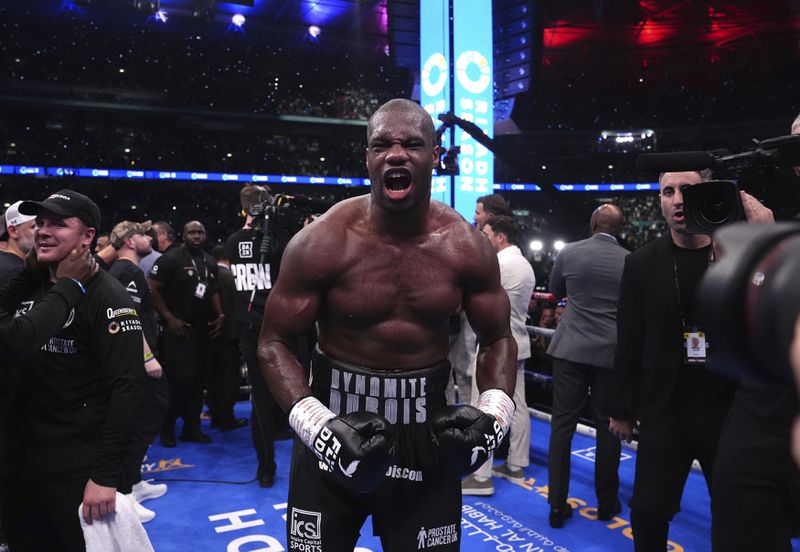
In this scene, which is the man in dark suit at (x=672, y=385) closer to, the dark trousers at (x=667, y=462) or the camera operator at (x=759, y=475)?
the dark trousers at (x=667, y=462)

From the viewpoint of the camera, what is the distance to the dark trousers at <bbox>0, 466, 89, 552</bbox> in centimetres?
191

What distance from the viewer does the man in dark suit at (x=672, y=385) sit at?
2.00 meters

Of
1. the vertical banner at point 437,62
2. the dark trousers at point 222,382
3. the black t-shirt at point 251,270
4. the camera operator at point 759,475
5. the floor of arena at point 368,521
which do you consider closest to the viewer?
the camera operator at point 759,475

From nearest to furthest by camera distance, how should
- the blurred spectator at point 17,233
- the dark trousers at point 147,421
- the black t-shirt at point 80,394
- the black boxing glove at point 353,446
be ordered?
the black boxing glove at point 353,446, the black t-shirt at point 80,394, the blurred spectator at point 17,233, the dark trousers at point 147,421

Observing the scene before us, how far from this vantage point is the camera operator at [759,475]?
1531mm

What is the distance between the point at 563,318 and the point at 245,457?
2.41 metres

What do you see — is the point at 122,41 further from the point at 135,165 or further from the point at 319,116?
the point at 319,116

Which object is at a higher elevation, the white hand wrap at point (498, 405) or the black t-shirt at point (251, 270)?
the black t-shirt at point (251, 270)

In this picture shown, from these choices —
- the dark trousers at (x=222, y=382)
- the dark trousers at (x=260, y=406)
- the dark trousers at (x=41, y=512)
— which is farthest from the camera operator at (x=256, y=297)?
the dark trousers at (x=41, y=512)

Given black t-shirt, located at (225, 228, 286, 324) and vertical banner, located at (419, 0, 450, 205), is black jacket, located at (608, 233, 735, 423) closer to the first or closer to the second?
black t-shirt, located at (225, 228, 286, 324)

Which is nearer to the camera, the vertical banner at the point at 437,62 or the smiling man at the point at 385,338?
the smiling man at the point at 385,338

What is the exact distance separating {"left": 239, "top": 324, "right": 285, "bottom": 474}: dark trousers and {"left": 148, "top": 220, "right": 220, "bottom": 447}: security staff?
3.17 feet

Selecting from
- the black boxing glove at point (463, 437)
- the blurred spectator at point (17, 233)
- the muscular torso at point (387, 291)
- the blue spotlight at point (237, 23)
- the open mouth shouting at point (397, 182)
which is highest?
the blue spotlight at point (237, 23)

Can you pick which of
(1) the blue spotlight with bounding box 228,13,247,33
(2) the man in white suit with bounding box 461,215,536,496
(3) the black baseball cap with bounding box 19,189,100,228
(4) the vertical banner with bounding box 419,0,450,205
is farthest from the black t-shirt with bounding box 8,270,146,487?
(1) the blue spotlight with bounding box 228,13,247,33
